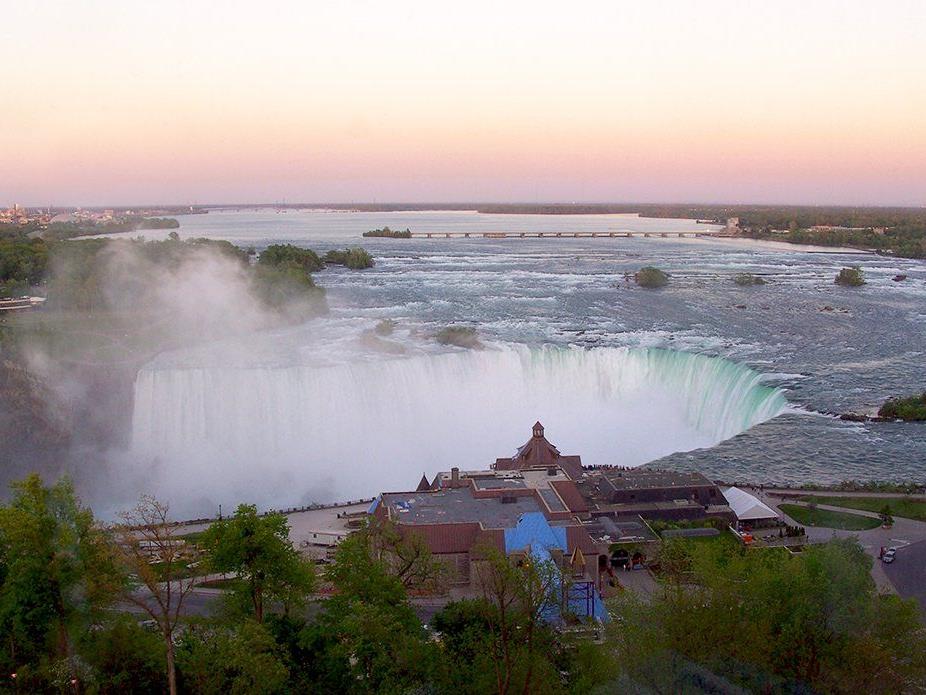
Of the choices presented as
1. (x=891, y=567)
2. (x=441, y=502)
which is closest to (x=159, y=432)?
(x=441, y=502)

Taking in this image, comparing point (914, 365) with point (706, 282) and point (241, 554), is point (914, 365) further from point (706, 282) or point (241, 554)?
point (241, 554)

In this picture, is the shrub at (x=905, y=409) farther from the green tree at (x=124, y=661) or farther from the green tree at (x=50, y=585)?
the green tree at (x=50, y=585)

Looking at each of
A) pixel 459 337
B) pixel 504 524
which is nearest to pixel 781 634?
pixel 504 524

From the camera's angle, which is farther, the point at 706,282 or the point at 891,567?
the point at 706,282

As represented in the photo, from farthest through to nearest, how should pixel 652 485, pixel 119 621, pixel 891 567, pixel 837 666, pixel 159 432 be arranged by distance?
1. pixel 159 432
2. pixel 652 485
3. pixel 891 567
4. pixel 119 621
5. pixel 837 666

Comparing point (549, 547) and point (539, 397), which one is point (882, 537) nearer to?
point (549, 547)

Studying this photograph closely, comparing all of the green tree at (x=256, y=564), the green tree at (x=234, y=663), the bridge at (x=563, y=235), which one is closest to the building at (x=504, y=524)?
the green tree at (x=256, y=564)
